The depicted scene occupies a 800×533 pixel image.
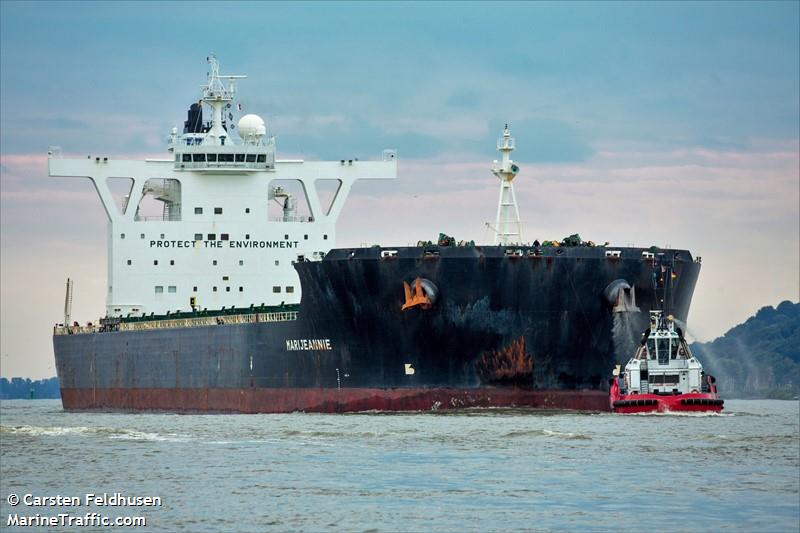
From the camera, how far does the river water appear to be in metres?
22.3

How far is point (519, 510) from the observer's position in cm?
2289

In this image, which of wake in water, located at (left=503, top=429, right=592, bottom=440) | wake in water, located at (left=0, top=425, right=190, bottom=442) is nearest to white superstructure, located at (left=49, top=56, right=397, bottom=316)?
wake in water, located at (left=0, top=425, right=190, bottom=442)

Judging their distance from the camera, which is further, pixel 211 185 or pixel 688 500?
pixel 211 185

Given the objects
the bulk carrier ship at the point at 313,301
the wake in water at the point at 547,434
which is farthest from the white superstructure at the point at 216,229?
the wake in water at the point at 547,434

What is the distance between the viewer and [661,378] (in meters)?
41.3

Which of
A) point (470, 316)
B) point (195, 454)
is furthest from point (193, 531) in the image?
point (470, 316)

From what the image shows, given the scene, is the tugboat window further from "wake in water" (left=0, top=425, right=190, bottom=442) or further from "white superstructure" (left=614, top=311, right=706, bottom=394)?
"wake in water" (left=0, top=425, right=190, bottom=442)

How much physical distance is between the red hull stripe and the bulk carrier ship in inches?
2.2

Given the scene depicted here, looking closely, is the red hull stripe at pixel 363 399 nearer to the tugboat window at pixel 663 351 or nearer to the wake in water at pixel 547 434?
the tugboat window at pixel 663 351

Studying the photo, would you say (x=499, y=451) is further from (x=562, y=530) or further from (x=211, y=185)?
(x=211, y=185)

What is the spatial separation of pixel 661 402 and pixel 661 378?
2.56 ft

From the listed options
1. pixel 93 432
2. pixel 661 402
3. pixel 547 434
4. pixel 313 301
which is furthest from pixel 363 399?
pixel 547 434

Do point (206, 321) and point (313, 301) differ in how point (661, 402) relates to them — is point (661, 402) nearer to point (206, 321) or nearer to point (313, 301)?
point (313, 301)

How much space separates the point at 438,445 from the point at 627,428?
594cm
